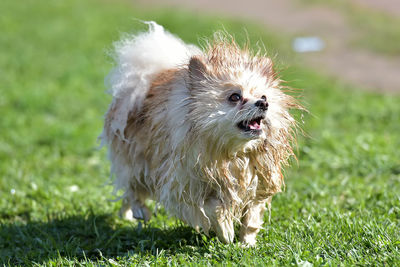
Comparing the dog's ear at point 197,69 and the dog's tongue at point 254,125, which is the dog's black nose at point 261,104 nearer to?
the dog's tongue at point 254,125

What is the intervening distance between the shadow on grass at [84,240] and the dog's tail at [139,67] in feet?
2.62

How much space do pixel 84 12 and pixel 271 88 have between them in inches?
424

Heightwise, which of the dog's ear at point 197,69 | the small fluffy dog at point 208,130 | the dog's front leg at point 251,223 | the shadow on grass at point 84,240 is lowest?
the shadow on grass at point 84,240

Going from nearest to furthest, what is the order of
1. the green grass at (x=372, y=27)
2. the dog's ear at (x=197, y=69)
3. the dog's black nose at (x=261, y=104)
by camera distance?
the dog's black nose at (x=261, y=104), the dog's ear at (x=197, y=69), the green grass at (x=372, y=27)

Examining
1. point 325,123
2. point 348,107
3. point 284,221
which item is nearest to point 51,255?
point 284,221

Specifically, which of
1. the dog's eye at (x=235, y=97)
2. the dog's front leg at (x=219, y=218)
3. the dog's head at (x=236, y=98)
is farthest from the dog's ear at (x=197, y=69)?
the dog's front leg at (x=219, y=218)

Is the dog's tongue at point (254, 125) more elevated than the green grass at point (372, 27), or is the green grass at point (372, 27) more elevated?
the dog's tongue at point (254, 125)

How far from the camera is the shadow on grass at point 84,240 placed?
13.5 ft

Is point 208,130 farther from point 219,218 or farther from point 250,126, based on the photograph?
point 219,218

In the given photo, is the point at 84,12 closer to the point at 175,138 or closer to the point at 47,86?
the point at 47,86

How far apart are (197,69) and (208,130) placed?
426 mm

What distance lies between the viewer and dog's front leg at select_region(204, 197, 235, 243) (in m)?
3.79

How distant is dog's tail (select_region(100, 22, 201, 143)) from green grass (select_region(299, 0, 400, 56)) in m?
6.56


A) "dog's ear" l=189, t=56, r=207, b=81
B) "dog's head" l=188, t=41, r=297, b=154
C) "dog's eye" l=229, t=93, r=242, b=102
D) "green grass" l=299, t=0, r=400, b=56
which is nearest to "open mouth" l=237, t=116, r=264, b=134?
"dog's head" l=188, t=41, r=297, b=154
